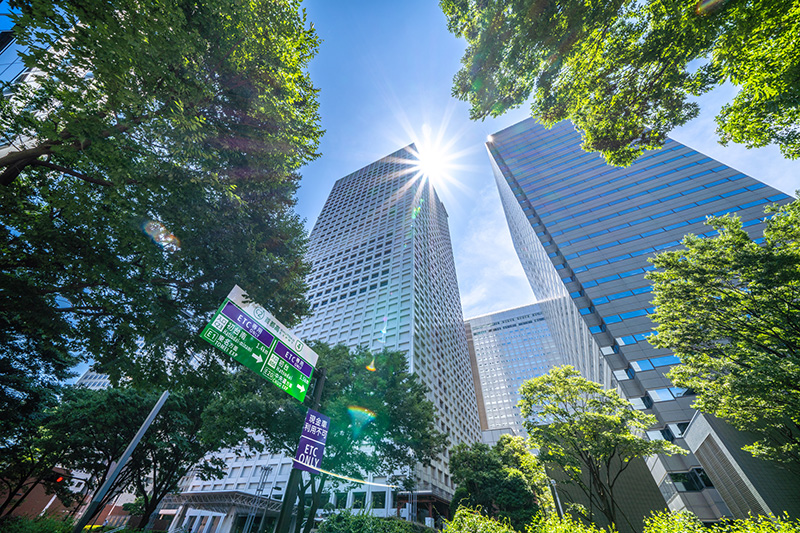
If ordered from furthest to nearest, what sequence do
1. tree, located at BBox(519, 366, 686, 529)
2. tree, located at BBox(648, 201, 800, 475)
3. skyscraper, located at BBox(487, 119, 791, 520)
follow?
1. skyscraper, located at BBox(487, 119, 791, 520)
2. tree, located at BBox(519, 366, 686, 529)
3. tree, located at BBox(648, 201, 800, 475)

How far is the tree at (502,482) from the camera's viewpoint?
69.3ft

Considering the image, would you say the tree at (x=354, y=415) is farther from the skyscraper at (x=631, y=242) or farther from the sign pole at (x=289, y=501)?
the skyscraper at (x=631, y=242)

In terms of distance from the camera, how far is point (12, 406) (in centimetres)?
1389

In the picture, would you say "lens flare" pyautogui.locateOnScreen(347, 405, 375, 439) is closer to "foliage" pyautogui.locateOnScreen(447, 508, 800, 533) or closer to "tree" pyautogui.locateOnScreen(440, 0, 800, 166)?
"foliage" pyautogui.locateOnScreen(447, 508, 800, 533)

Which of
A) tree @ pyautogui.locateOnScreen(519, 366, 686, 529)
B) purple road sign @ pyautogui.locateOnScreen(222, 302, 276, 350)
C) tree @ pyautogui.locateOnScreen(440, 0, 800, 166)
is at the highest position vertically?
tree @ pyautogui.locateOnScreen(440, 0, 800, 166)

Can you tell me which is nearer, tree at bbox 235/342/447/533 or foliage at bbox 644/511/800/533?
foliage at bbox 644/511/800/533

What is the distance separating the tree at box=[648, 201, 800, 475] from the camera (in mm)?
10070

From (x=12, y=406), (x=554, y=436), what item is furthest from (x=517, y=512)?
(x=12, y=406)

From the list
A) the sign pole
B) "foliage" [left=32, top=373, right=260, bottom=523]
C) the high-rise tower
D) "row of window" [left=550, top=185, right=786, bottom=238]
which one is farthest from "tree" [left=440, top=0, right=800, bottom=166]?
"row of window" [left=550, top=185, right=786, bottom=238]

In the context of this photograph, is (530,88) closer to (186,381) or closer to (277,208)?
(277,208)

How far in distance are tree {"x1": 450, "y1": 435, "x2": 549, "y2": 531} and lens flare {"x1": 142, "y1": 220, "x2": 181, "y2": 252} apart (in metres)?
22.7

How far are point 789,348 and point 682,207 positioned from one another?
35.5 meters

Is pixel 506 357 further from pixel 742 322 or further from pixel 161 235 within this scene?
pixel 161 235

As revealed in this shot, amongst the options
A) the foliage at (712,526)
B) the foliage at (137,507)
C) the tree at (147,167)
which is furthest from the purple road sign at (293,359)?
the foliage at (137,507)
